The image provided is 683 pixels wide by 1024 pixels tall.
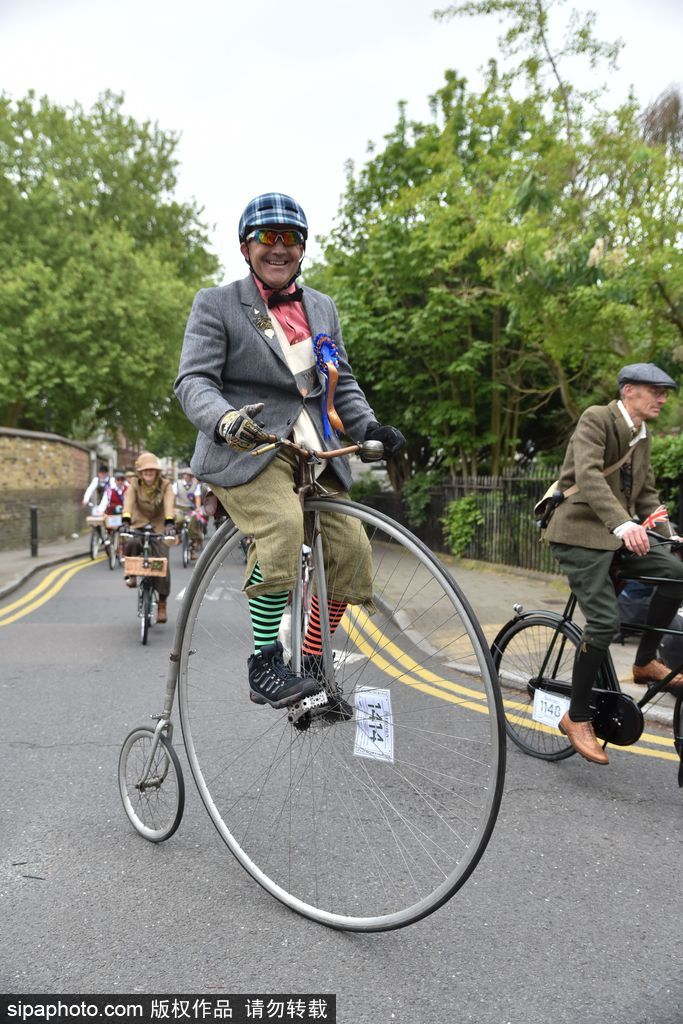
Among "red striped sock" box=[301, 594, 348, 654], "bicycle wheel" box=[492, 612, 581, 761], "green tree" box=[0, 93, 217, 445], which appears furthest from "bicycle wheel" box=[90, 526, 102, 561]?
"red striped sock" box=[301, 594, 348, 654]

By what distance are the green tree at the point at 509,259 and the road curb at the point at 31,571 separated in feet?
25.5

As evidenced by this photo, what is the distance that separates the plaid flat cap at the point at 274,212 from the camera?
2637 mm

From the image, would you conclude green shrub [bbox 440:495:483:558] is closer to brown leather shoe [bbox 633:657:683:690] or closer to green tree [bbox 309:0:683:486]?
green tree [bbox 309:0:683:486]

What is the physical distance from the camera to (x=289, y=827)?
3.35m

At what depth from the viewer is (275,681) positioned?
8.69 ft

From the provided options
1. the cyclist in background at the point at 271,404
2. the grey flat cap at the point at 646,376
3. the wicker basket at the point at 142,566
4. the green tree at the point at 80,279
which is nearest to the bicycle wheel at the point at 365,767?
the cyclist in background at the point at 271,404

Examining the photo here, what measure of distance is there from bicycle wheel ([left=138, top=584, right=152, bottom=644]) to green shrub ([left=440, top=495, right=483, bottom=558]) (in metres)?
8.31

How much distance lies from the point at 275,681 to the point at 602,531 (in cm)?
195

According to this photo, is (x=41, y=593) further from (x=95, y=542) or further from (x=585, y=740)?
(x=585, y=740)

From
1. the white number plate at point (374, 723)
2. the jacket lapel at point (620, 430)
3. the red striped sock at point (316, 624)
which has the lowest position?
the white number plate at point (374, 723)

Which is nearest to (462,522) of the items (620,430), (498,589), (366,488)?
(498,589)

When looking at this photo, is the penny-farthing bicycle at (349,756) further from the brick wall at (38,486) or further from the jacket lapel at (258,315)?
the brick wall at (38,486)

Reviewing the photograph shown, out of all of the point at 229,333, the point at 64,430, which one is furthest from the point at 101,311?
the point at 229,333

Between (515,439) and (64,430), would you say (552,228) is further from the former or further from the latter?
(64,430)
